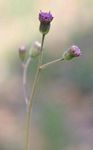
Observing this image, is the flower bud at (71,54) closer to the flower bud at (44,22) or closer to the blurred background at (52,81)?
the flower bud at (44,22)

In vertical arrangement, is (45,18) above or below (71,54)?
above

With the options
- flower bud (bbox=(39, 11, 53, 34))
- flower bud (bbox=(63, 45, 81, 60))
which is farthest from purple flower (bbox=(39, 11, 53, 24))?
flower bud (bbox=(63, 45, 81, 60))

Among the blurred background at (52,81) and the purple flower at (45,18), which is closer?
the purple flower at (45,18)

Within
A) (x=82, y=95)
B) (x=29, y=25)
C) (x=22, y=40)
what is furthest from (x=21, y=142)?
(x=29, y=25)

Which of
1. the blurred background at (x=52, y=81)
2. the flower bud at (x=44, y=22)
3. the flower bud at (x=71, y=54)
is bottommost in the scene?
the blurred background at (x=52, y=81)

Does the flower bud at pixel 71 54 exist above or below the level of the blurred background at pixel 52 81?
above

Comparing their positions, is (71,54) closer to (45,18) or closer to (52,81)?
(45,18)

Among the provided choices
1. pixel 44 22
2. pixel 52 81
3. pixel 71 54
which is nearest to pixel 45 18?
pixel 44 22

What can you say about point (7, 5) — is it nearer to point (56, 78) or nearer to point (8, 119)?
point (56, 78)

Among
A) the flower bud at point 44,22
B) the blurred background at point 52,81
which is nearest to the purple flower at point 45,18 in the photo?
the flower bud at point 44,22
